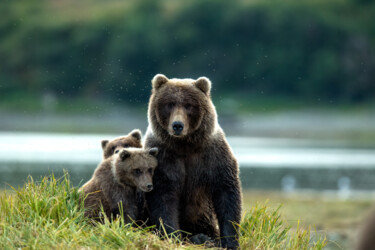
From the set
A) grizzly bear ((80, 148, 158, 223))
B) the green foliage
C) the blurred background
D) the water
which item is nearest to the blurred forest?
the blurred background

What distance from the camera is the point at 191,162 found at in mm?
6219

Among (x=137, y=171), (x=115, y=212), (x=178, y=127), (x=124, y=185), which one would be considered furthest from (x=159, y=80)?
(x=115, y=212)

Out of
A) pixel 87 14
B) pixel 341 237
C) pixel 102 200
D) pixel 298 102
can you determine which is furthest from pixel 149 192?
pixel 87 14

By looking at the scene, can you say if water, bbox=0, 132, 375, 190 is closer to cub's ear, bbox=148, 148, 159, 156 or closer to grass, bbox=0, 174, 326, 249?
grass, bbox=0, 174, 326, 249

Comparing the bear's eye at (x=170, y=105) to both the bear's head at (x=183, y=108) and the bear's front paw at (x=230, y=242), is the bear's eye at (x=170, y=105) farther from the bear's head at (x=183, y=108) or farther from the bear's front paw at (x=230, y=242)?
the bear's front paw at (x=230, y=242)

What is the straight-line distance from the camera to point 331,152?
171 feet

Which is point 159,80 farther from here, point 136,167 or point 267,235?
point 267,235

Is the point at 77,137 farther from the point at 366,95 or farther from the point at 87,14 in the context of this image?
the point at 87,14

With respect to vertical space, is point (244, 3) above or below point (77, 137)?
above

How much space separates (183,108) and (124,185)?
2.96 feet

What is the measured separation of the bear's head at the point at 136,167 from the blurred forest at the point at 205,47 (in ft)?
239

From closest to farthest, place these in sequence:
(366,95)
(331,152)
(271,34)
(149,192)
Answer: (149,192), (331,152), (366,95), (271,34)

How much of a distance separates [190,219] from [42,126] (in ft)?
185

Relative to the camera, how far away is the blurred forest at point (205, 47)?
84.3m
